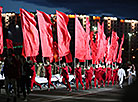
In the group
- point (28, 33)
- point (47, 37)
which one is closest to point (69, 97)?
point (28, 33)

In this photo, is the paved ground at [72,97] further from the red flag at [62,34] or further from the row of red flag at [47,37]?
the red flag at [62,34]

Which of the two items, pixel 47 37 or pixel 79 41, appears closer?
pixel 47 37

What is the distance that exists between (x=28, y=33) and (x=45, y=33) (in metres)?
1.82

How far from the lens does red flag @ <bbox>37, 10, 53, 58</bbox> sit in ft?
67.1

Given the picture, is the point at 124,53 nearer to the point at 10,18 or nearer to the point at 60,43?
the point at 10,18

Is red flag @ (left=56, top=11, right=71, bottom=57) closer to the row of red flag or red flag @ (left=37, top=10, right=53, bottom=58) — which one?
the row of red flag

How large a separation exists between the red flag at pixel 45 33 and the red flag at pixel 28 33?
43.6 inches

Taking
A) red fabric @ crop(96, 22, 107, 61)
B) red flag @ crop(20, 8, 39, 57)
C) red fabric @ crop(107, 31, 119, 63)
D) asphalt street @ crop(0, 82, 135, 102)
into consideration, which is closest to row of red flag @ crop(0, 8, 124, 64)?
red flag @ crop(20, 8, 39, 57)

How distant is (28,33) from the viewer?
19109mm

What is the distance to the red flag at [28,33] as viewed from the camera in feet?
62.0

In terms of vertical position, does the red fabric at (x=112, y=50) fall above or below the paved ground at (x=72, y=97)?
above

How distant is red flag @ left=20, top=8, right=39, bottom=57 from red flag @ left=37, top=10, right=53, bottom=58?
43.6 inches

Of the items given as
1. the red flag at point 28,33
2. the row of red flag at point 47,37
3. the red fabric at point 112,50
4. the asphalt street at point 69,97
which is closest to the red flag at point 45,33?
the row of red flag at point 47,37

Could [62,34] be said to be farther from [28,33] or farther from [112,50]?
[112,50]
